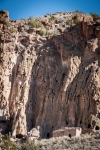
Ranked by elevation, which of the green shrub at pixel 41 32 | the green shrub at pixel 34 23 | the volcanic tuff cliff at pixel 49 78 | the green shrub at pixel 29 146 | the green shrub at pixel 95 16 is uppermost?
the green shrub at pixel 95 16

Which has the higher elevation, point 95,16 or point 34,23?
point 95,16

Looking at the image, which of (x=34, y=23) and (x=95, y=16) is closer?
(x=34, y=23)

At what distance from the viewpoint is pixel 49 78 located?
154 ft

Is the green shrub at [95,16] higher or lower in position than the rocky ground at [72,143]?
higher

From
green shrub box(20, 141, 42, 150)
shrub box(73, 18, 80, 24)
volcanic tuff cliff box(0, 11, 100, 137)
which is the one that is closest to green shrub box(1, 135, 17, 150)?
green shrub box(20, 141, 42, 150)

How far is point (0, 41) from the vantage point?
5006 cm

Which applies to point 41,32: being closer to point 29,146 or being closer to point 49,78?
point 49,78

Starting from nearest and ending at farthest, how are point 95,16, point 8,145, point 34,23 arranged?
point 8,145 < point 34,23 < point 95,16

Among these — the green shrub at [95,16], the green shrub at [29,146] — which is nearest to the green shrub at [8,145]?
the green shrub at [29,146]

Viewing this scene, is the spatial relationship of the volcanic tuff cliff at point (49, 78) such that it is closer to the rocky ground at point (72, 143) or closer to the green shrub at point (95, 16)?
the rocky ground at point (72, 143)

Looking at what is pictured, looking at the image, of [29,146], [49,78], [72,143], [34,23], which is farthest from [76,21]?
[29,146]

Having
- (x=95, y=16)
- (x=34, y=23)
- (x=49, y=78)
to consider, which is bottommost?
(x=49, y=78)

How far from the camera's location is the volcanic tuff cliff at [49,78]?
42.1m

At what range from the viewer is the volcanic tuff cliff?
138 feet
